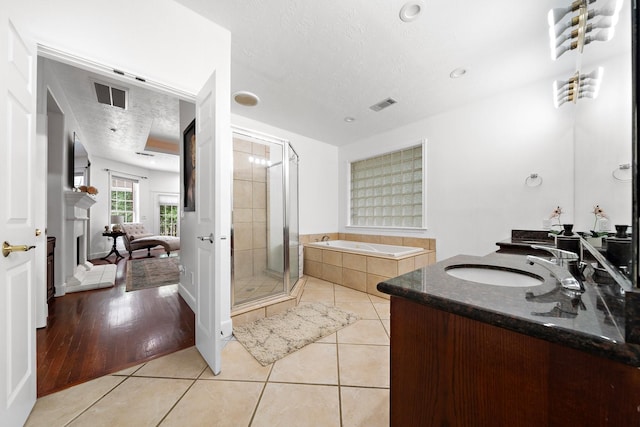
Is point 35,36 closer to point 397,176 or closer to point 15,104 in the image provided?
point 15,104

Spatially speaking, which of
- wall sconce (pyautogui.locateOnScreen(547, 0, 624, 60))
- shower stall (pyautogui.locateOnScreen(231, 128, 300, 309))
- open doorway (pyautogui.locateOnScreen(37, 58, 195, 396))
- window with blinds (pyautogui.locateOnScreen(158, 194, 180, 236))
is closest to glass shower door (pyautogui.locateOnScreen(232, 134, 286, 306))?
shower stall (pyautogui.locateOnScreen(231, 128, 300, 309))

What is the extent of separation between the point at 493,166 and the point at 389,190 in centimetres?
152

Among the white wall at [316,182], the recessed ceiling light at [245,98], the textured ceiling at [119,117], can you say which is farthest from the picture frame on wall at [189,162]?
the white wall at [316,182]

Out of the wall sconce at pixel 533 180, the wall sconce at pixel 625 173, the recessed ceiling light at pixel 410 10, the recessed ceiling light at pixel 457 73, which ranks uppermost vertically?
the recessed ceiling light at pixel 410 10

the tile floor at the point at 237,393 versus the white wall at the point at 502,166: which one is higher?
the white wall at the point at 502,166

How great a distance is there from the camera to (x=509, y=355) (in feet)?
1.90

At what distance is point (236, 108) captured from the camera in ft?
10.7

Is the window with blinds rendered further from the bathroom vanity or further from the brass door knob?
the bathroom vanity

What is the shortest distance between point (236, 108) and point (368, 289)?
3.06 m

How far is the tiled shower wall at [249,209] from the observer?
266 cm

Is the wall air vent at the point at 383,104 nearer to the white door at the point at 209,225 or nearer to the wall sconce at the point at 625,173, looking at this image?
the white door at the point at 209,225

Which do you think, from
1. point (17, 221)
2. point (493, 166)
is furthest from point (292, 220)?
point (493, 166)

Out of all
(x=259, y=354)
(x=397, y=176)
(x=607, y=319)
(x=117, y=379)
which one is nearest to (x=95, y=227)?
(x=117, y=379)

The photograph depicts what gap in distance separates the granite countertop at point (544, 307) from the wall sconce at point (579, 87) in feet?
4.20
